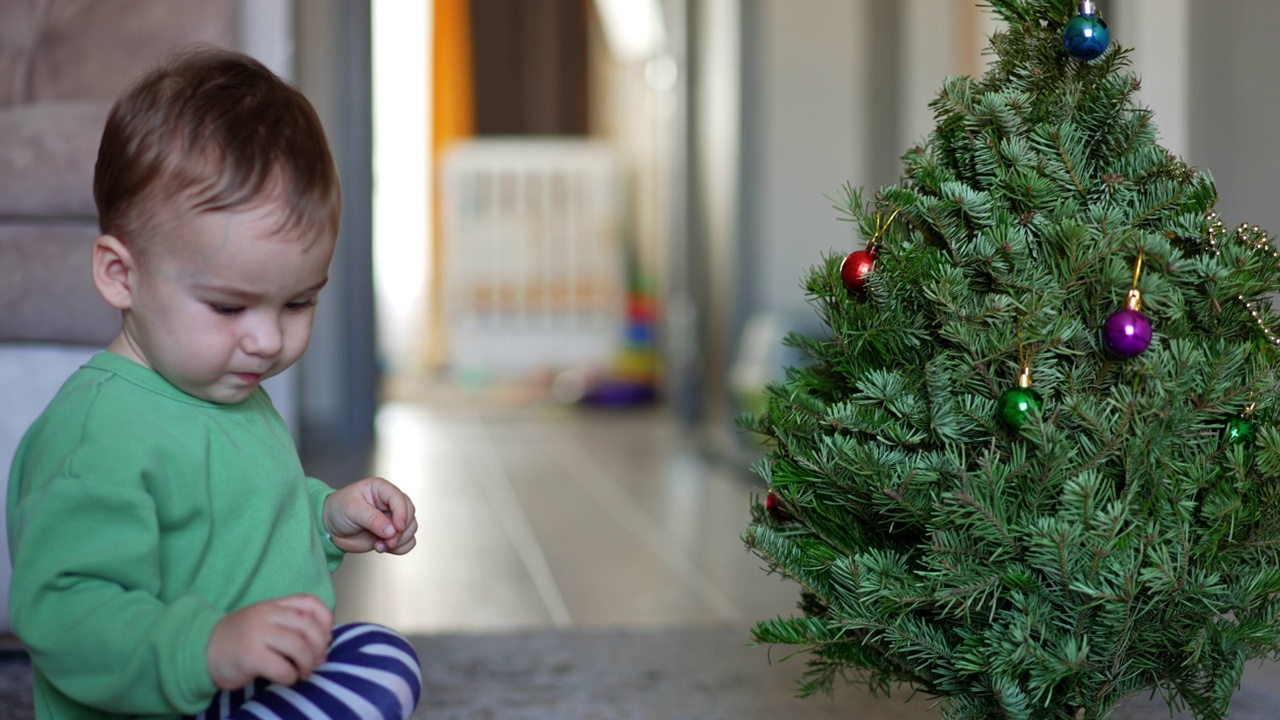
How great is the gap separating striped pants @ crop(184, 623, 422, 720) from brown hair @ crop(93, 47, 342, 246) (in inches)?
9.2

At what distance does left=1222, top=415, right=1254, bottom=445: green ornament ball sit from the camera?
735mm

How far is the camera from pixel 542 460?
329 cm

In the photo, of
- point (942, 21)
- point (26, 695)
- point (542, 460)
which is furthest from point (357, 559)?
point (942, 21)

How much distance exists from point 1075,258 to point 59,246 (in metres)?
0.98

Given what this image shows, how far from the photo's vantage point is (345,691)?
0.65 m

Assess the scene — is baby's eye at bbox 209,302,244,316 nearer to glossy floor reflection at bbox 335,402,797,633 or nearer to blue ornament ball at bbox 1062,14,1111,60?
blue ornament ball at bbox 1062,14,1111,60

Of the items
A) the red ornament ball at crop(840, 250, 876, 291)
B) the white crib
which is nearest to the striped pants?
the red ornament ball at crop(840, 250, 876, 291)

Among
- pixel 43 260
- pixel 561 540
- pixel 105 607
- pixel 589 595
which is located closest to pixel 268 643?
pixel 105 607

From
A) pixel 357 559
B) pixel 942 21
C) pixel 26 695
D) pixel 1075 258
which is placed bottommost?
pixel 357 559

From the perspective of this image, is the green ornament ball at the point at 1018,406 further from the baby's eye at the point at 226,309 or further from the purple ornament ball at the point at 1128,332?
the baby's eye at the point at 226,309

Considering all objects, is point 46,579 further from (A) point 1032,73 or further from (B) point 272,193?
(A) point 1032,73

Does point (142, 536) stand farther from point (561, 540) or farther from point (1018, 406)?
point (561, 540)

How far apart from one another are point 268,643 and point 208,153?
26cm

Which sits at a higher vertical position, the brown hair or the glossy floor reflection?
the brown hair
